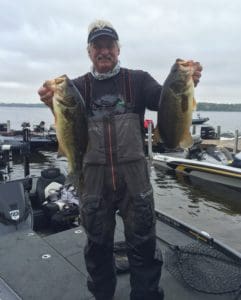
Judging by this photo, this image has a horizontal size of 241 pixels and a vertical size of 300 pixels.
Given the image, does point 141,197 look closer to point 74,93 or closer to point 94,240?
point 94,240

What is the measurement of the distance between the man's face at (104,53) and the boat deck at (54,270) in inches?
78.3

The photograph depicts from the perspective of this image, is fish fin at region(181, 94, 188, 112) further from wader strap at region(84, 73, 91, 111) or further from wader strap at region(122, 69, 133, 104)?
wader strap at region(84, 73, 91, 111)

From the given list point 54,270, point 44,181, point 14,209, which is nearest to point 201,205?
point 44,181

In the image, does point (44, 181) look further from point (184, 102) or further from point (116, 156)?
point (184, 102)

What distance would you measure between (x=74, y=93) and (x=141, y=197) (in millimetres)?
930

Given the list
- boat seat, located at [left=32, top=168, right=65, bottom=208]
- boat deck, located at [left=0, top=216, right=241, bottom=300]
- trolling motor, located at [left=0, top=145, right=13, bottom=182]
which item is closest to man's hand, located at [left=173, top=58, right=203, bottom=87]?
boat deck, located at [left=0, top=216, right=241, bottom=300]

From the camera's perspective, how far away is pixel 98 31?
8.54ft

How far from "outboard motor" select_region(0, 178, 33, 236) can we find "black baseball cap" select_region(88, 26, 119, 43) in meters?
2.69

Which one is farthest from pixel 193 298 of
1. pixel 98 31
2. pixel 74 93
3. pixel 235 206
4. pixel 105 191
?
pixel 235 206

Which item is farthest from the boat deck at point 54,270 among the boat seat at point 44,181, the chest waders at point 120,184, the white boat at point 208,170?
the white boat at point 208,170

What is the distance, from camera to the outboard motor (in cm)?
436

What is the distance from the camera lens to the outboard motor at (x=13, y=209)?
436cm

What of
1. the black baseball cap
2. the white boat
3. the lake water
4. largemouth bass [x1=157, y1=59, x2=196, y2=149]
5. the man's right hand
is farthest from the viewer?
the white boat

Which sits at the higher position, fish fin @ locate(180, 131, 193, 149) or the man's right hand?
the man's right hand
